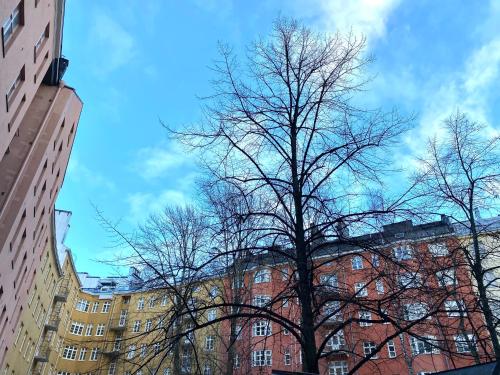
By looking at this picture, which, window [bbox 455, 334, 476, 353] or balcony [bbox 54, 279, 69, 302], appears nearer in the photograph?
window [bbox 455, 334, 476, 353]

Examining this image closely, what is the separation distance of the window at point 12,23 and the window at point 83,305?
48.2 metres

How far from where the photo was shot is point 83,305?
5650 centimetres

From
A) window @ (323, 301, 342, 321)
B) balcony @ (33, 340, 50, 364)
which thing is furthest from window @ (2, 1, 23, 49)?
balcony @ (33, 340, 50, 364)

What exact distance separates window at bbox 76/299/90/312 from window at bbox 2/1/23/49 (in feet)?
158

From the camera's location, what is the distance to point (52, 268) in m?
42.6

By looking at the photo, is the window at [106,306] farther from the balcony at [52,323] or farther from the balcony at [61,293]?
the balcony at [52,323]

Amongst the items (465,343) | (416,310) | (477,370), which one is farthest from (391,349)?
(477,370)

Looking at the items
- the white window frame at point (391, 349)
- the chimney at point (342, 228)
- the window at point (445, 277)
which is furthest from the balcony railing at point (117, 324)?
the chimney at point (342, 228)

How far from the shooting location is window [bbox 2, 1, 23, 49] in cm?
1454

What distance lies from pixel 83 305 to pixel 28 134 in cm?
4052

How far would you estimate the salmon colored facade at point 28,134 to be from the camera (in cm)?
1606

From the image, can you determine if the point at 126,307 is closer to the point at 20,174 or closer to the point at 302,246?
the point at 20,174

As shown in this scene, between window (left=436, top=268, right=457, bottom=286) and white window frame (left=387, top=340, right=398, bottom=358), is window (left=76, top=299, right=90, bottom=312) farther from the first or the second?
window (left=436, top=268, right=457, bottom=286)

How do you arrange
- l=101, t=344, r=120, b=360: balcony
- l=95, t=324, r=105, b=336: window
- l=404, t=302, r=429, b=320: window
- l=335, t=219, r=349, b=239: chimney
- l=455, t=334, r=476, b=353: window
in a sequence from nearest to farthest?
l=455, t=334, r=476, b=353: window, l=101, t=344, r=120, b=360: balcony, l=335, t=219, r=349, b=239: chimney, l=404, t=302, r=429, b=320: window, l=95, t=324, r=105, b=336: window
